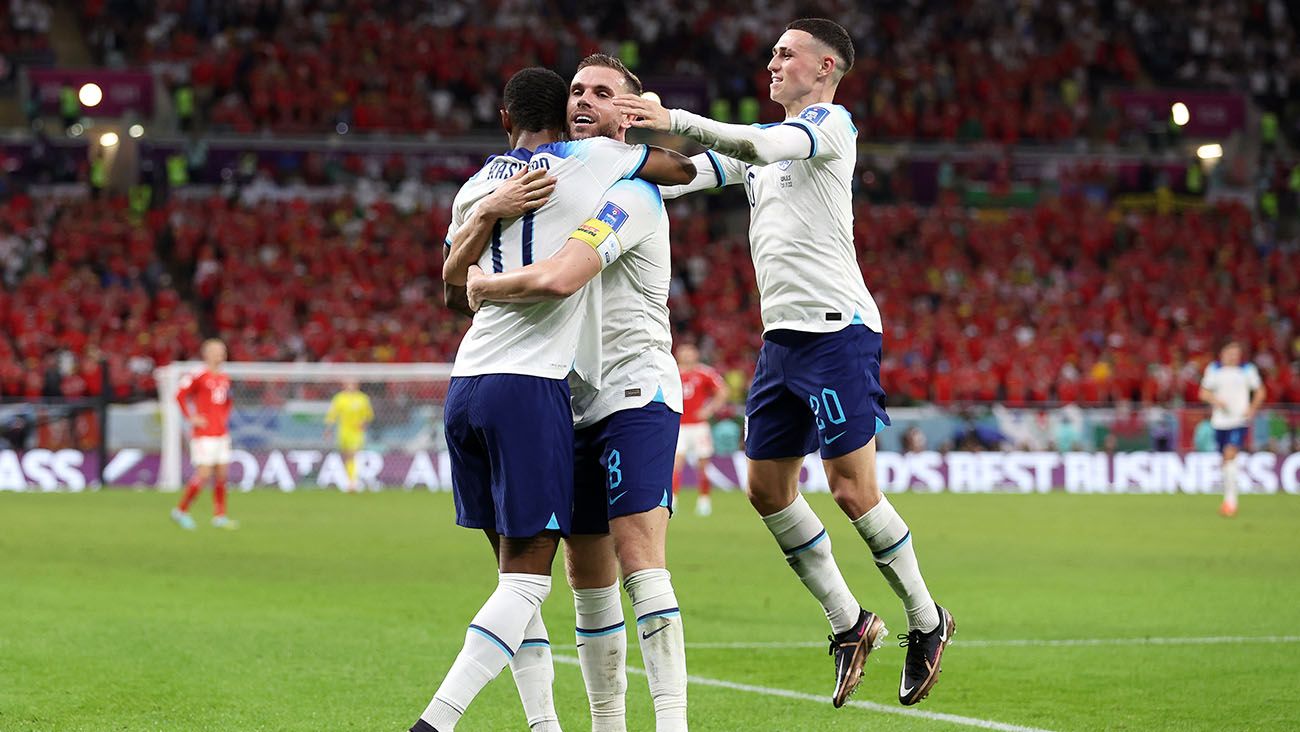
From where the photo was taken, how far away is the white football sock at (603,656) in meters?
5.67

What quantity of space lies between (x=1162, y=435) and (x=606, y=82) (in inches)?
943

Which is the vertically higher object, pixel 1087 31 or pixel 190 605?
pixel 1087 31

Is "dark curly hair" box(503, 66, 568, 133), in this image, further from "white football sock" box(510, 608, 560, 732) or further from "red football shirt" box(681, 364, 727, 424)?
"red football shirt" box(681, 364, 727, 424)

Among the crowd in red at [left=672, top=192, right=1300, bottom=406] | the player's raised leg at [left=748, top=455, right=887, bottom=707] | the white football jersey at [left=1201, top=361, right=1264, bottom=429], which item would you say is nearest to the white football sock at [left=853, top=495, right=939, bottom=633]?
the player's raised leg at [left=748, top=455, right=887, bottom=707]

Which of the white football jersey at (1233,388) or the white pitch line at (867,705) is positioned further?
the white football jersey at (1233,388)

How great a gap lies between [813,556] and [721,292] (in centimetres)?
2640

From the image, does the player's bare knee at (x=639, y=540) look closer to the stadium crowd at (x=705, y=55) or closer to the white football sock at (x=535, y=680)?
the white football sock at (x=535, y=680)

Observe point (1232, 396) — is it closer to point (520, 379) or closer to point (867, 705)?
point (867, 705)

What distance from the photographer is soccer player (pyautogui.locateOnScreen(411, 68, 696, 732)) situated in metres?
5.18

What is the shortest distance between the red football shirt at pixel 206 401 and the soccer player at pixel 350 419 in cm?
542

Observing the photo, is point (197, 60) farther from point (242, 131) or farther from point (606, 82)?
point (606, 82)

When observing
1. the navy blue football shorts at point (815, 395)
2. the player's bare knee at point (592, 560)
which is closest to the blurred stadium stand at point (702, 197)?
the navy blue football shorts at point (815, 395)

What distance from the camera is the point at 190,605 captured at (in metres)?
11.5

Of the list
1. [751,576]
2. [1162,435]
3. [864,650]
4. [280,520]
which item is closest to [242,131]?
[280,520]
